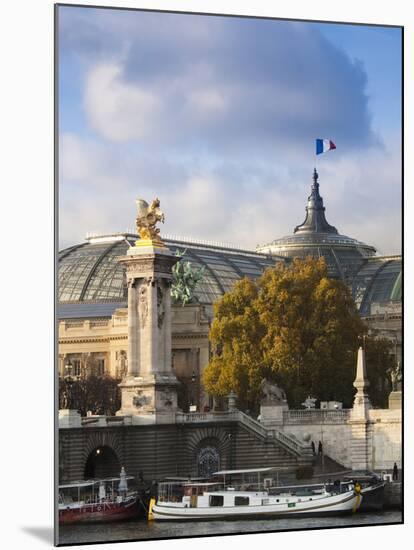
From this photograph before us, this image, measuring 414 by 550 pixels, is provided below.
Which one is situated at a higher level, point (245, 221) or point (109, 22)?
point (109, 22)

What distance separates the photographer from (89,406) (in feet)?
113

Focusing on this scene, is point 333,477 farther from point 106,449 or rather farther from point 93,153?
point 93,153

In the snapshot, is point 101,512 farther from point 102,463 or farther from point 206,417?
point 206,417

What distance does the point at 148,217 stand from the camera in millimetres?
33188

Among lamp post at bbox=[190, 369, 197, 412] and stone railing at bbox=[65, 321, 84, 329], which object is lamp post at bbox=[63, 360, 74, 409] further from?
lamp post at bbox=[190, 369, 197, 412]

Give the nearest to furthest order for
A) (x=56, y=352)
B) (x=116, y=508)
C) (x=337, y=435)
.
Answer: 1. (x=56, y=352)
2. (x=116, y=508)
3. (x=337, y=435)

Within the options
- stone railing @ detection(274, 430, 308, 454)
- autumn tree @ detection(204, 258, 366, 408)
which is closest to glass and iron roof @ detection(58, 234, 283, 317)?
autumn tree @ detection(204, 258, 366, 408)

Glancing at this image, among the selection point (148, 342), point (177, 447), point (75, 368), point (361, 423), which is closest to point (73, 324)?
point (75, 368)

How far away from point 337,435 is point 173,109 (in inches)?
239

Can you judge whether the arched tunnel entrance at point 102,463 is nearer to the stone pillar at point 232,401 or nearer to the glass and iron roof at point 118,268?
the glass and iron roof at point 118,268

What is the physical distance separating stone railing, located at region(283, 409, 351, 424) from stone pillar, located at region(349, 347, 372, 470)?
152mm

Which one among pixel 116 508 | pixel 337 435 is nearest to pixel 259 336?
pixel 337 435

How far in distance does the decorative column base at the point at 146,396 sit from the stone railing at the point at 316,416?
1.79m

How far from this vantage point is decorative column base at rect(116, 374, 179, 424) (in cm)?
3494
